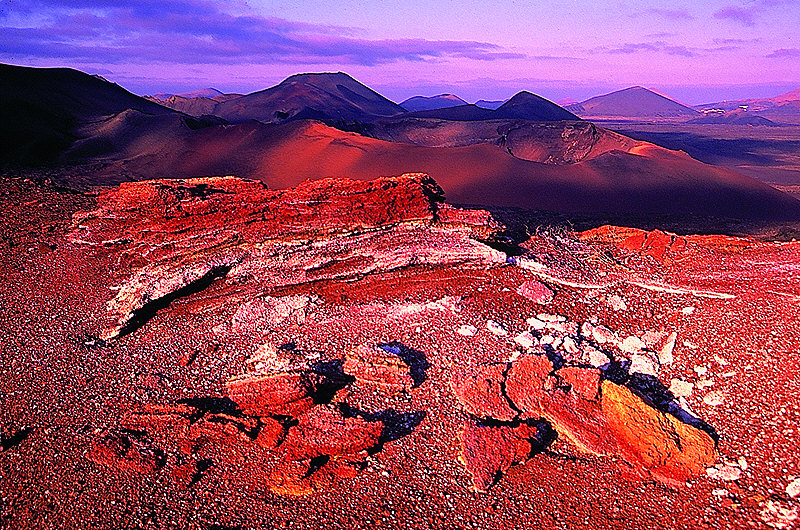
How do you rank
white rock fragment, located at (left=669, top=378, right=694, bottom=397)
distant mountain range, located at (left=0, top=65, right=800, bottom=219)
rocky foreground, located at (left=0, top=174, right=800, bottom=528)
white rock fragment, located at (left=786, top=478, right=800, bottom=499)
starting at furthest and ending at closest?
distant mountain range, located at (left=0, top=65, right=800, bottom=219)
white rock fragment, located at (left=669, top=378, right=694, bottom=397)
rocky foreground, located at (left=0, top=174, right=800, bottom=528)
white rock fragment, located at (left=786, top=478, right=800, bottom=499)

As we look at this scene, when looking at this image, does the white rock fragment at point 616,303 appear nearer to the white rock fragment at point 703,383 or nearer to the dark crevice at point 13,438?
the white rock fragment at point 703,383

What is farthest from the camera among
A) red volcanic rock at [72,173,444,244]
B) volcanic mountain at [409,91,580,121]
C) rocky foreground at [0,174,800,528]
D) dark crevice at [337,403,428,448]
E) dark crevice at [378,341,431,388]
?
volcanic mountain at [409,91,580,121]

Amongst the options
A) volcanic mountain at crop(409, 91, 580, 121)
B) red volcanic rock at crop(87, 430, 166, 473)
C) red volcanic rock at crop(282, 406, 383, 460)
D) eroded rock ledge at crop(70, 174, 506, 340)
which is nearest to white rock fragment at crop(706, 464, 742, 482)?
red volcanic rock at crop(282, 406, 383, 460)

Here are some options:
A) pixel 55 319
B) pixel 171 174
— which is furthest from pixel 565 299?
pixel 171 174

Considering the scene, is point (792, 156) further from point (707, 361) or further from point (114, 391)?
point (114, 391)

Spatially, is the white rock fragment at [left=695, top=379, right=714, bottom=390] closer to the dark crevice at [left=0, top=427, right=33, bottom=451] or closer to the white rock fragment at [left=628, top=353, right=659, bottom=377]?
the white rock fragment at [left=628, top=353, right=659, bottom=377]

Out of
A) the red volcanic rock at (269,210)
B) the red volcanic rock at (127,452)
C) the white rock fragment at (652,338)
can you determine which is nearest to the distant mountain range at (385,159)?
the red volcanic rock at (269,210)

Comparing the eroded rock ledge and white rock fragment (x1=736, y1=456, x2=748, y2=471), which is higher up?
the eroded rock ledge
